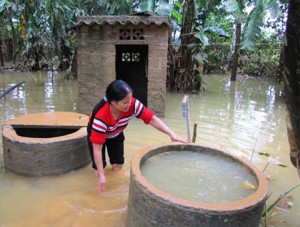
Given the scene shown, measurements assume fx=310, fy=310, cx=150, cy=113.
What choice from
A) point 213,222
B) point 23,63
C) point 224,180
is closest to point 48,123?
point 224,180

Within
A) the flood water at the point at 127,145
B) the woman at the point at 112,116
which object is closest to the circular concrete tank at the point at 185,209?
the woman at the point at 112,116

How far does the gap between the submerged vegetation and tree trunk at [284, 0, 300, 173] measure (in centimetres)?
597

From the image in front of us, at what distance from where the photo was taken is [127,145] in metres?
5.21

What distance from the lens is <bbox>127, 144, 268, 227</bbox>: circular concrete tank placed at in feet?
6.84

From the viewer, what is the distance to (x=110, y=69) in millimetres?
6836

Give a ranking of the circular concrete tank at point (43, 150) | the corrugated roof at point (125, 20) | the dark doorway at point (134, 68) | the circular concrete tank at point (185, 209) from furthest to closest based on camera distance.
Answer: the dark doorway at point (134, 68), the corrugated roof at point (125, 20), the circular concrete tank at point (43, 150), the circular concrete tank at point (185, 209)

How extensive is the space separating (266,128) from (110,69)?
356 centimetres

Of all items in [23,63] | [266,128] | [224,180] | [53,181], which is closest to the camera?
[224,180]

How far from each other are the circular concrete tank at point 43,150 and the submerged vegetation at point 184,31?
5.33 meters

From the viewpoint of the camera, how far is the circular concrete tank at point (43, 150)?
377 centimetres

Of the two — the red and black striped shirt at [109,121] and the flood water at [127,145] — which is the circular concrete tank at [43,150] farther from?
the red and black striped shirt at [109,121]

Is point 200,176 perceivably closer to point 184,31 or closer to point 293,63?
point 293,63

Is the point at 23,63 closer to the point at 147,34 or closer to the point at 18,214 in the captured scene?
the point at 147,34

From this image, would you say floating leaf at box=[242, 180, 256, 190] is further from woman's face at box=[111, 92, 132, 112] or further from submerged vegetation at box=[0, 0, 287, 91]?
submerged vegetation at box=[0, 0, 287, 91]
